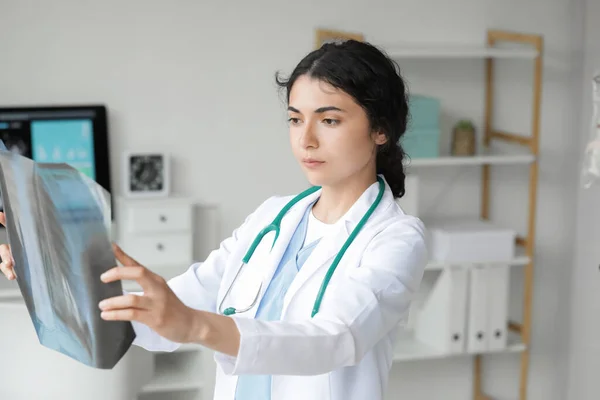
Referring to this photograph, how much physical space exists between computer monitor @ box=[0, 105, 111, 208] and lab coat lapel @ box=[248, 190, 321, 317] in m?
1.48

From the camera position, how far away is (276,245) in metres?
1.50

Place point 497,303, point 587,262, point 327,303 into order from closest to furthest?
point 327,303
point 497,303
point 587,262

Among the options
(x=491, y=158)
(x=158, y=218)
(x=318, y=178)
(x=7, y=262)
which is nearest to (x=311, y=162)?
(x=318, y=178)

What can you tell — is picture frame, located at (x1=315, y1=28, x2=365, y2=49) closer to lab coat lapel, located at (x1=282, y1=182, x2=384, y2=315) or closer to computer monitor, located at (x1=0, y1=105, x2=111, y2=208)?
computer monitor, located at (x1=0, y1=105, x2=111, y2=208)

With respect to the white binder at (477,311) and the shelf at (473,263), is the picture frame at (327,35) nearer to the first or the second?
the shelf at (473,263)

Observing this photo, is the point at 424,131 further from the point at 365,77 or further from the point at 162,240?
the point at 365,77

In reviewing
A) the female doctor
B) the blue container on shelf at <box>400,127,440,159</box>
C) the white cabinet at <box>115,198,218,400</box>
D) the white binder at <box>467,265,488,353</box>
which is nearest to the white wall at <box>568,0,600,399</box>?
the white binder at <box>467,265,488,353</box>

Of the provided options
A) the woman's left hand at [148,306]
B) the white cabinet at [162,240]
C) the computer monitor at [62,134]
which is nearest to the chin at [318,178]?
the woman's left hand at [148,306]

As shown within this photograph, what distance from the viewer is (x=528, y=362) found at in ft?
11.5

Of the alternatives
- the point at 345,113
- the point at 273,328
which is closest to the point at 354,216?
the point at 345,113

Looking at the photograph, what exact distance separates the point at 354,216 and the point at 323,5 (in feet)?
5.79

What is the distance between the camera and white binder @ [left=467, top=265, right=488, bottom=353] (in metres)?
3.05

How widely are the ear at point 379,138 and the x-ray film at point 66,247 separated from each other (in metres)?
0.56

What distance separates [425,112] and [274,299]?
1.66 m
